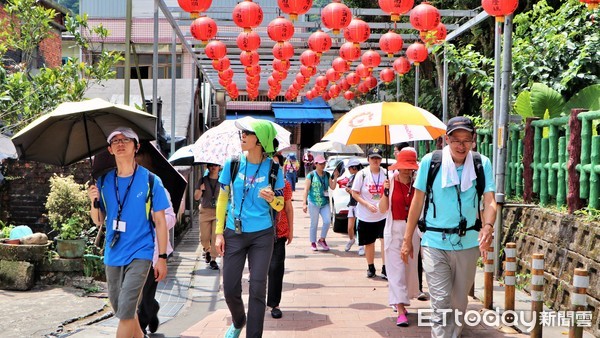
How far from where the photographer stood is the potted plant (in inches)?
363

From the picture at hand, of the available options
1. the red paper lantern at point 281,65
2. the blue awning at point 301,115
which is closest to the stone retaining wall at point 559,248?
the red paper lantern at point 281,65

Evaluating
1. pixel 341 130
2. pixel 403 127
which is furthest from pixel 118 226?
pixel 403 127

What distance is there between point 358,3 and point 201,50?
19.4 feet

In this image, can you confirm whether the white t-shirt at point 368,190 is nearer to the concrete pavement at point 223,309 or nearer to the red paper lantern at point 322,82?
the concrete pavement at point 223,309

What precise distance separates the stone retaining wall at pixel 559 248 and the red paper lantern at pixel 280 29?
16.6ft

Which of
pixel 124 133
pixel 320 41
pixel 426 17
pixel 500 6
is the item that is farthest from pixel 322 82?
pixel 124 133

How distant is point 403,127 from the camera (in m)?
8.98

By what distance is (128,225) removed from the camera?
528 centimetres

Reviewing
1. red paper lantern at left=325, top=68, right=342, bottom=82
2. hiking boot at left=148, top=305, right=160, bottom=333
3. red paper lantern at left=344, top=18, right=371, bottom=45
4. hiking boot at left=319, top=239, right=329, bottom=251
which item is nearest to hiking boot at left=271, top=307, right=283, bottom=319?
hiking boot at left=148, top=305, right=160, bottom=333

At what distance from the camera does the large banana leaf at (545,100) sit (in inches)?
468

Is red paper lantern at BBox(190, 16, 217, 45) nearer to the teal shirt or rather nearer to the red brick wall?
the teal shirt

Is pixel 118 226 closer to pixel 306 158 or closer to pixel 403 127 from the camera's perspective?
pixel 403 127

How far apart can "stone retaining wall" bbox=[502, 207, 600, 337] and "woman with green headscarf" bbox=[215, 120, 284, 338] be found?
11.0ft

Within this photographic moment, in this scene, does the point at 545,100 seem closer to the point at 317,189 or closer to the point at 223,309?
the point at 317,189
